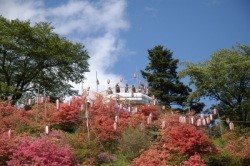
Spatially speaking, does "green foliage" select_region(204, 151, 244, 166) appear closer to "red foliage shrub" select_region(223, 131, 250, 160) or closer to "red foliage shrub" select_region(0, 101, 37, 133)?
"red foliage shrub" select_region(223, 131, 250, 160)

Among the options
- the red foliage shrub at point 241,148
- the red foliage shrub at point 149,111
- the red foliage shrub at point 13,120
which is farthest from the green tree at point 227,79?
the red foliage shrub at point 13,120

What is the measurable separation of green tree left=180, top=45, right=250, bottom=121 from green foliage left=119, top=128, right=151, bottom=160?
35.7 ft

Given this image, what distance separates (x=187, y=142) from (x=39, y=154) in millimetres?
7053

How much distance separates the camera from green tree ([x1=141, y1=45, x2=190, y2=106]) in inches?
1564

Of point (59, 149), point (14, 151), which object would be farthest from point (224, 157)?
point (14, 151)

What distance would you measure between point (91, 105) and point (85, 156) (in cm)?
734

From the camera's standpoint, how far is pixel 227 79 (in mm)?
32531

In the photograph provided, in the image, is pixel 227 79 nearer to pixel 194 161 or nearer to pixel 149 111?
pixel 149 111

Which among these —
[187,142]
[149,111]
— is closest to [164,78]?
[149,111]

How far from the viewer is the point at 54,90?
41062 mm

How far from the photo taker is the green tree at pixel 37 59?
126ft

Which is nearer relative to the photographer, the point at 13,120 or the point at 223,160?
the point at 223,160

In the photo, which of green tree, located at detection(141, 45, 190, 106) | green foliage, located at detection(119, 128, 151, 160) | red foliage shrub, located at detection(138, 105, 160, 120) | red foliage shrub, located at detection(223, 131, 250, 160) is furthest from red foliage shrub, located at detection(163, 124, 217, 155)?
green tree, located at detection(141, 45, 190, 106)

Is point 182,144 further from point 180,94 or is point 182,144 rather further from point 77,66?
point 77,66
